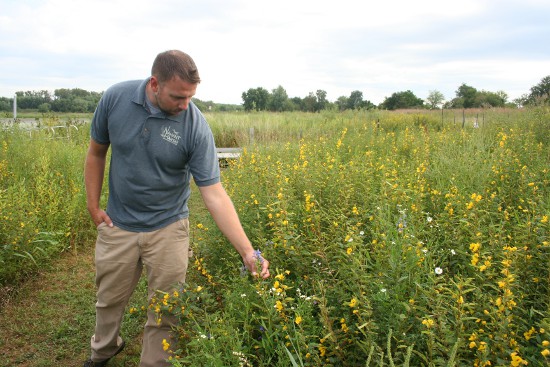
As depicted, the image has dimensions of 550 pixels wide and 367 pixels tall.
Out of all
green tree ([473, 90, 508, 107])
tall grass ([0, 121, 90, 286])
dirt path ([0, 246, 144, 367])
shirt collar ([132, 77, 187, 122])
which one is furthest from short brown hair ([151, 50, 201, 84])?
green tree ([473, 90, 508, 107])

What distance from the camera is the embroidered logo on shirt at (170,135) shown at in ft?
9.00

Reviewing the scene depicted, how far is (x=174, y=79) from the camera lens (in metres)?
2.47

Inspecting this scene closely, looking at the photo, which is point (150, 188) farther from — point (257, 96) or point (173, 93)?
point (257, 96)

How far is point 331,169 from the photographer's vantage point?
4434 mm

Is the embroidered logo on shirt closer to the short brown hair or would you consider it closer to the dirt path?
the short brown hair

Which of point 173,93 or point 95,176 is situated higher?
point 173,93

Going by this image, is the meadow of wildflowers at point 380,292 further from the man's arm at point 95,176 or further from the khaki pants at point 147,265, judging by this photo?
the man's arm at point 95,176

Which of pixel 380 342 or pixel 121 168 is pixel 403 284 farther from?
pixel 121 168

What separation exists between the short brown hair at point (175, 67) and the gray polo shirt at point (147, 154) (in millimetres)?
303

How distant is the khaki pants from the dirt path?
62 centimetres

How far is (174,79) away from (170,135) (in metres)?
0.40

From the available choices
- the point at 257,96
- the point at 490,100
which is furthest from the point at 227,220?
the point at 257,96

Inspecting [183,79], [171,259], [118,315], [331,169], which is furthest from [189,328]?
[331,169]

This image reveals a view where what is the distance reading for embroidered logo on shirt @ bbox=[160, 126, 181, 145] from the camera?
2.74 metres
